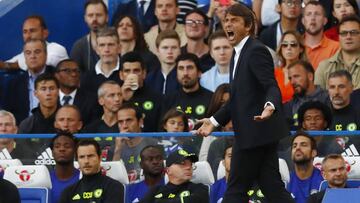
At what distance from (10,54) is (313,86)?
15.3 ft

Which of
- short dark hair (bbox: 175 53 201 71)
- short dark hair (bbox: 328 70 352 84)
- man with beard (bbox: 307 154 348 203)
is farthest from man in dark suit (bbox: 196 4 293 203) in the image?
short dark hair (bbox: 175 53 201 71)

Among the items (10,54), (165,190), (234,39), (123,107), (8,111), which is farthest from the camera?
(10,54)

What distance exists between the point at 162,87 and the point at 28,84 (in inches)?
68.1

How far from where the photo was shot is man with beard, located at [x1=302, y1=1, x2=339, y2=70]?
593 inches

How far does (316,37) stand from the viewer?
49.8 ft

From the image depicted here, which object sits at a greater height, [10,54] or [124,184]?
[10,54]

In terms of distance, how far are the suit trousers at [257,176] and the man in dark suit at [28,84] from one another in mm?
5926

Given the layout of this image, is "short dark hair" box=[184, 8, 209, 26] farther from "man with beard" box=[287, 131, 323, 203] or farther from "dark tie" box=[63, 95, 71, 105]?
"man with beard" box=[287, 131, 323, 203]

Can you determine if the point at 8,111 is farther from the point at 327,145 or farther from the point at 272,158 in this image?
the point at 272,158

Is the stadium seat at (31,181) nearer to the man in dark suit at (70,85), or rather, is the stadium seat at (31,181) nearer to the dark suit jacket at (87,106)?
the dark suit jacket at (87,106)

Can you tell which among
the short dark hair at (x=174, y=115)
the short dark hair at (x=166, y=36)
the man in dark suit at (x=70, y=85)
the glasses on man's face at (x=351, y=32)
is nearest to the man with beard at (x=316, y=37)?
the glasses on man's face at (x=351, y=32)

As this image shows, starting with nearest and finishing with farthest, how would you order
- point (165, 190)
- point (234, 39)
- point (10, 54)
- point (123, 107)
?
point (234, 39) → point (165, 190) → point (123, 107) → point (10, 54)

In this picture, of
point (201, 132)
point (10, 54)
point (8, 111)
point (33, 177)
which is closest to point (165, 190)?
point (33, 177)

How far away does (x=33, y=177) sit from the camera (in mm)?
12922
